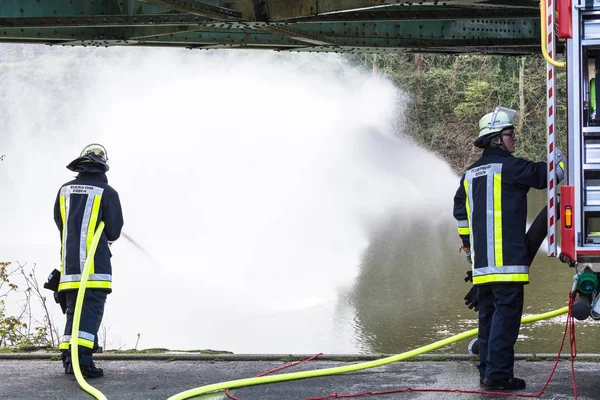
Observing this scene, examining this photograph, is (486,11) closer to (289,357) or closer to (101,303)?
(289,357)

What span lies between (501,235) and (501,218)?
108mm

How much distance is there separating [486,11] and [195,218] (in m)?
19.5

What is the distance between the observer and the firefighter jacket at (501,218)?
5.40 metres

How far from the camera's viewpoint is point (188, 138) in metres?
30.8

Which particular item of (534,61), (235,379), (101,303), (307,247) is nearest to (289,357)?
(235,379)

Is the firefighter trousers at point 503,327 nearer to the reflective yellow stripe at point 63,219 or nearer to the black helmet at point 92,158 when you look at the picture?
the black helmet at point 92,158

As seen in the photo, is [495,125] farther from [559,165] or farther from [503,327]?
[503,327]

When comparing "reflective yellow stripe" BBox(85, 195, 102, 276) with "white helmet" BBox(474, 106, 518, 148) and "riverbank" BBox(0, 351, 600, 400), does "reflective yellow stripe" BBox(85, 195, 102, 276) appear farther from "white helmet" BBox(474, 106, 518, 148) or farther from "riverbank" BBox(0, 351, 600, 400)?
"white helmet" BBox(474, 106, 518, 148)

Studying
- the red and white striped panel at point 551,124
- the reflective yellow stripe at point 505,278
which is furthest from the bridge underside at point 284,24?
the reflective yellow stripe at point 505,278

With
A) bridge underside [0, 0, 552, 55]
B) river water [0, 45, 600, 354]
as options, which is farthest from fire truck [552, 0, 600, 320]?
river water [0, 45, 600, 354]

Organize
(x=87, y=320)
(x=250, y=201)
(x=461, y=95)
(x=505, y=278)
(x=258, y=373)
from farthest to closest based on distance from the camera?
(x=461, y=95) → (x=250, y=201) → (x=258, y=373) → (x=87, y=320) → (x=505, y=278)

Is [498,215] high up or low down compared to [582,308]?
up

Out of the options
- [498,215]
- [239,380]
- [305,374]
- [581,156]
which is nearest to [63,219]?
[239,380]

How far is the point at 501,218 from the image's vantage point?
215 inches
